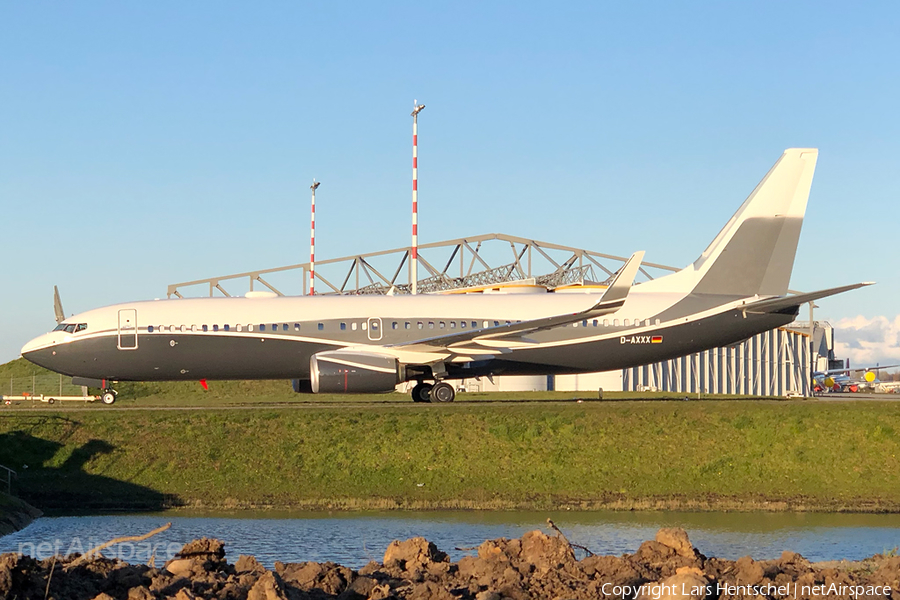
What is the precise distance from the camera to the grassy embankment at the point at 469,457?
1078 inches

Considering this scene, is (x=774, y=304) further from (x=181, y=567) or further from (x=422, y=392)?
(x=181, y=567)

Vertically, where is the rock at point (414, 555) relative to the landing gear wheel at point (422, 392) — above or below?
below

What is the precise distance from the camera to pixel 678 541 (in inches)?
436

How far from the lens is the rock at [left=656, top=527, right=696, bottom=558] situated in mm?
11008

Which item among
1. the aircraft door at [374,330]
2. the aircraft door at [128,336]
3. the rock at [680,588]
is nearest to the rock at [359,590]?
the rock at [680,588]

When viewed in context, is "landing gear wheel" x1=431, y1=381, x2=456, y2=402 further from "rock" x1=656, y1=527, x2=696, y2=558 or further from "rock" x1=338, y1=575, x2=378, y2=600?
"rock" x1=338, y1=575, x2=378, y2=600

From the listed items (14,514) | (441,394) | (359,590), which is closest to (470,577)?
(359,590)

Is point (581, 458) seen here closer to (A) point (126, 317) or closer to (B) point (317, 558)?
(B) point (317, 558)

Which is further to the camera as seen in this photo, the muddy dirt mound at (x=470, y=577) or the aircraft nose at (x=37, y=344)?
the aircraft nose at (x=37, y=344)

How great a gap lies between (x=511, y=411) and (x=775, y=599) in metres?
23.8

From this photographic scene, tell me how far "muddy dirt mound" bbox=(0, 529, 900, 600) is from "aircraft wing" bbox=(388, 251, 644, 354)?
20977mm

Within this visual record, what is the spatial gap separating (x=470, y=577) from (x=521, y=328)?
24.0 meters

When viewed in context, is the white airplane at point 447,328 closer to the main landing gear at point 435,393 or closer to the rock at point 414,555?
the main landing gear at point 435,393

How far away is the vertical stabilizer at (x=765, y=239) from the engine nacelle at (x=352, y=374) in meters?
12.6
